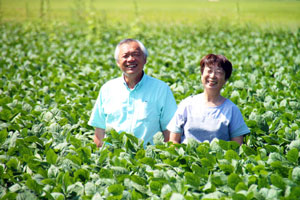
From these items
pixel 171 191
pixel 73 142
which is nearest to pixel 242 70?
pixel 73 142

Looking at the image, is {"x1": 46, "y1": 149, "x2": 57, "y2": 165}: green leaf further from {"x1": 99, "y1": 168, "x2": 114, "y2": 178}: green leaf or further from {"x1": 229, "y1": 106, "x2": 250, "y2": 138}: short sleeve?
{"x1": 229, "y1": 106, "x2": 250, "y2": 138}: short sleeve

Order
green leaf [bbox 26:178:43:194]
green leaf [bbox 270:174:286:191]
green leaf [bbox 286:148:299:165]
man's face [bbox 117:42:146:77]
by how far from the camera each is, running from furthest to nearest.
Answer: man's face [bbox 117:42:146:77]
green leaf [bbox 286:148:299:165]
green leaf [bbox 26:178:43:194]
green leaf [bbox 270:174:286:191]

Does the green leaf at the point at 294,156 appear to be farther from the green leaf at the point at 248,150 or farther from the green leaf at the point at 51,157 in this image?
the green leaf at the point at 51,157

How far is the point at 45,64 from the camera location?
8359mm

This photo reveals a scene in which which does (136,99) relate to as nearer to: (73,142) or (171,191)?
(73,142)

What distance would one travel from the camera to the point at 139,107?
389cm

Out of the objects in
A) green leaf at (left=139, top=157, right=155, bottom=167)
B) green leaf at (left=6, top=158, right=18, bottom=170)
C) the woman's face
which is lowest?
green leaf at (left=6, top=158, right=18, bottom=170)

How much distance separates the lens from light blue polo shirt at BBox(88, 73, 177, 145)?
3.89 meters

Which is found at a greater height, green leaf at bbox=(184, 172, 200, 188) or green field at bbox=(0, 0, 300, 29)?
green field at bbox=(0, 0, 300, 29)

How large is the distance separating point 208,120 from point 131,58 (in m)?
1.06

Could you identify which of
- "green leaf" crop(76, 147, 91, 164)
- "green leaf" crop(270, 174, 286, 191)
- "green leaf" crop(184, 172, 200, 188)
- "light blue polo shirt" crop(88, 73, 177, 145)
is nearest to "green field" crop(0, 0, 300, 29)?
"light blue polo shirt" crop(88, 73, 177, 145)

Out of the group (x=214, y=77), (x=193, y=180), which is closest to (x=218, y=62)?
(x=214, y=77)

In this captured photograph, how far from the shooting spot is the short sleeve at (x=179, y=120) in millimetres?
3645

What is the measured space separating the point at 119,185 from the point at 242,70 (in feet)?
18.7
